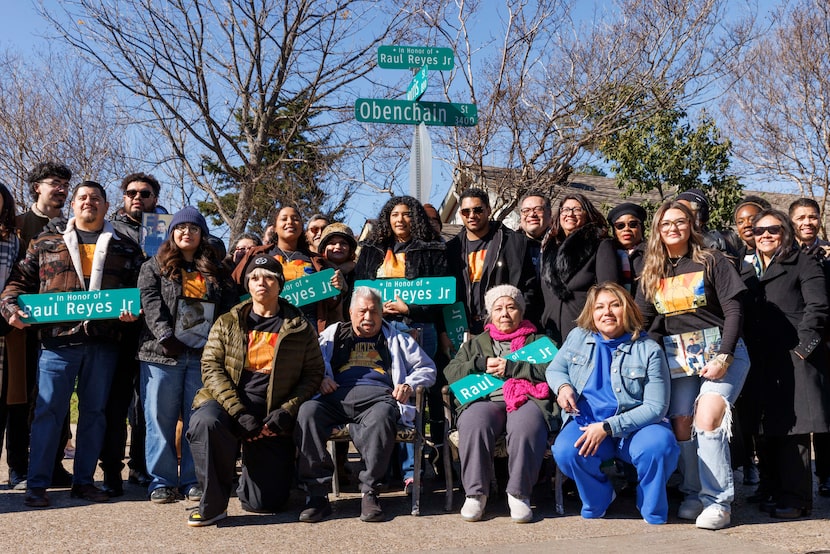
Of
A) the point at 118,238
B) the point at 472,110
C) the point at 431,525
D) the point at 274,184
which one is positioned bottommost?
the point at 431,525

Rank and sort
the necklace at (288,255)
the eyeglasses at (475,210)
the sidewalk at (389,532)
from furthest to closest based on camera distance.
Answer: the necklace at (288,255) < the eyeglasses at (475,210) < the sidewalk at (389,532)

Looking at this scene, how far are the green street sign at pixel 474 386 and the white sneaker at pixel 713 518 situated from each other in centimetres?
156

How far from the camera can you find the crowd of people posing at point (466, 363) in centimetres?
497

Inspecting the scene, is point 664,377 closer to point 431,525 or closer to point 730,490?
point 730,490

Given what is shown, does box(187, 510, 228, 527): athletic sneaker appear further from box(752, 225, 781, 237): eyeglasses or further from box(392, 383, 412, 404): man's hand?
box(752, 225, 781, 237): eyeglasses

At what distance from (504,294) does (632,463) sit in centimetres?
148

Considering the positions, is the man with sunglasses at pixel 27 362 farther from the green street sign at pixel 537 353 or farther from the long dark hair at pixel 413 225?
the green street sign at pixel 537 353

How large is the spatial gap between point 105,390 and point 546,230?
12.4ft

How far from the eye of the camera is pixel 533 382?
17.6 feet

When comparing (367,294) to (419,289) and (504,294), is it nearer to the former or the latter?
(419,289)

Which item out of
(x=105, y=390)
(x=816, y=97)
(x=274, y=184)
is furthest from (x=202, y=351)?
(x=816, y=97)

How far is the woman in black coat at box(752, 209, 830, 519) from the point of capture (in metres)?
5.02

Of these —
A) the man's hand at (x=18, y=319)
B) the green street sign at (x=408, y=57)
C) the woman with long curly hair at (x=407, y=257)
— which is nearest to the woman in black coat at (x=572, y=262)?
the woman with long curly hair at (x=407, y=257)

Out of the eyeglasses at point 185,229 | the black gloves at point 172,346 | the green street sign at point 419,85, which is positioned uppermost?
the green street sign at point 419,85
